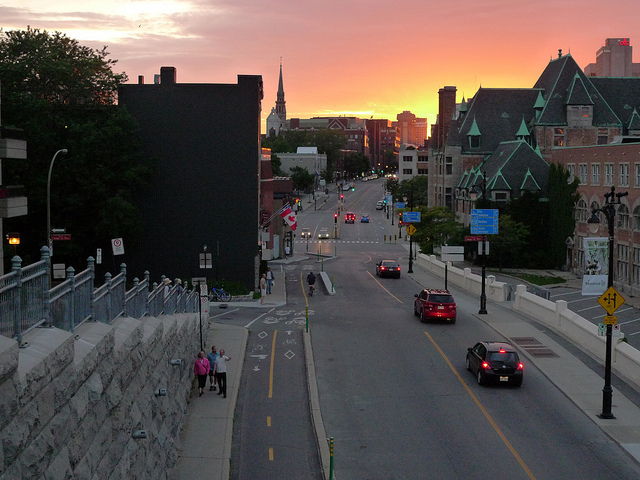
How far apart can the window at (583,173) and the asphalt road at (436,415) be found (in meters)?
35.0

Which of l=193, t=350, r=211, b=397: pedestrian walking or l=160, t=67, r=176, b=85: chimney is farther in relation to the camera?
l=160, t=67, r=176, b=85: chimney

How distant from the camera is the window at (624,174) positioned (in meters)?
62.8

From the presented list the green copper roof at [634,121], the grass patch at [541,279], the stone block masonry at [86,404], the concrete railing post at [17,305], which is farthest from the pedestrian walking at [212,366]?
the green copper roof at [634,121]

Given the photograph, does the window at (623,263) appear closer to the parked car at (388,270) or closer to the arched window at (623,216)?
the arched window at (623,216)

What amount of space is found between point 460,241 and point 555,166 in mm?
11610

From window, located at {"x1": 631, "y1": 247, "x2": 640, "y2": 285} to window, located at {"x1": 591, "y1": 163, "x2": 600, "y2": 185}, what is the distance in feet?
34.3

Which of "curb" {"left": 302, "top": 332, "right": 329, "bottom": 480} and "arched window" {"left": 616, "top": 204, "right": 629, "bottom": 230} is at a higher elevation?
"arched window" {"left": 616, "top": 204, "right": 629, "bottom": 230}

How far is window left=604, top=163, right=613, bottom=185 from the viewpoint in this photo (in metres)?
66.4

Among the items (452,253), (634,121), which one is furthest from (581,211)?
(634,121)

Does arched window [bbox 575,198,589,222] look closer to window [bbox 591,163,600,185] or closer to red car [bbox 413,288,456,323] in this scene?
window [bbox 591,163,600,185]

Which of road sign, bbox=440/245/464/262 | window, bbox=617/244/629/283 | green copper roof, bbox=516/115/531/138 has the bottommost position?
window, bbox=617/244/629/283

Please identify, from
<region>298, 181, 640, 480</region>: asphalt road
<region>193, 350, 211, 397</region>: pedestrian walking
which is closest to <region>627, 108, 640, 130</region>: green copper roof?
<region>298, 181, 640, 480</region>: asphalt road

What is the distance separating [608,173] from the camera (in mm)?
67188

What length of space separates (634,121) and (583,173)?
34.6m
